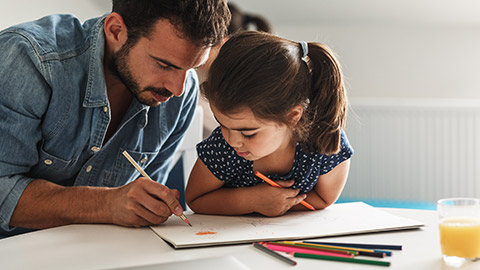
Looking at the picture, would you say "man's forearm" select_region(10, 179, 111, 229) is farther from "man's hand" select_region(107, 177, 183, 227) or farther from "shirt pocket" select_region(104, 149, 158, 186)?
"shirt pocket" select_region(104, 149, 158, 186)

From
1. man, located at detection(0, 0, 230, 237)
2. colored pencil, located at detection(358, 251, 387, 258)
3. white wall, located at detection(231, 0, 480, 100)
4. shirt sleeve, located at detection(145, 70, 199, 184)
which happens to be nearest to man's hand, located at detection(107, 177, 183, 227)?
man, located at detection(0, 0, 230, 237)

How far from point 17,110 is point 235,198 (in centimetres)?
50

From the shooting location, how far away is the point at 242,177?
1258 mm

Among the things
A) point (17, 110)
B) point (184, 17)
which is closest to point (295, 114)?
point (184, 17)

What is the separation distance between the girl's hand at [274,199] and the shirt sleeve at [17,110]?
49 centimetres

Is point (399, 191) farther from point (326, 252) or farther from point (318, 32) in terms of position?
point (326, 252)

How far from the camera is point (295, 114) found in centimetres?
115

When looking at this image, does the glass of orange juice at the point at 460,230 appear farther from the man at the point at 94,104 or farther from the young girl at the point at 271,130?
the man at the point at 94,104

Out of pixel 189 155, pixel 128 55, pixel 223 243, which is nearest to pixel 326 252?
pixel 223 243

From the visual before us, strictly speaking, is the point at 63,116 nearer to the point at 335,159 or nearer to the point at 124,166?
the point at 124,166

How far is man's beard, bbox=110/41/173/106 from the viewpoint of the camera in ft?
4.45

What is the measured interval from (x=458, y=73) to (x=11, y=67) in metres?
3.06

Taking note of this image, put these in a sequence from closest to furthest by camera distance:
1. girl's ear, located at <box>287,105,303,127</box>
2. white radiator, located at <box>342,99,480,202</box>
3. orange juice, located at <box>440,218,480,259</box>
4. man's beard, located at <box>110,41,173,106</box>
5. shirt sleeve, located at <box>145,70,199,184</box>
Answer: orange juice, located at <box>440,218,480,259</box>
girl's ear, located at <box>287,105,303,127</box>
man's beard, located at <box>110,41,173,106</box>
shirt sleeve, located at <box>145,70,199,184</box>
white radiator, located at <box>342,99,480,202</box>

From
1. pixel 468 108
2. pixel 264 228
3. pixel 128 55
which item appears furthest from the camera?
pixel 468 108
